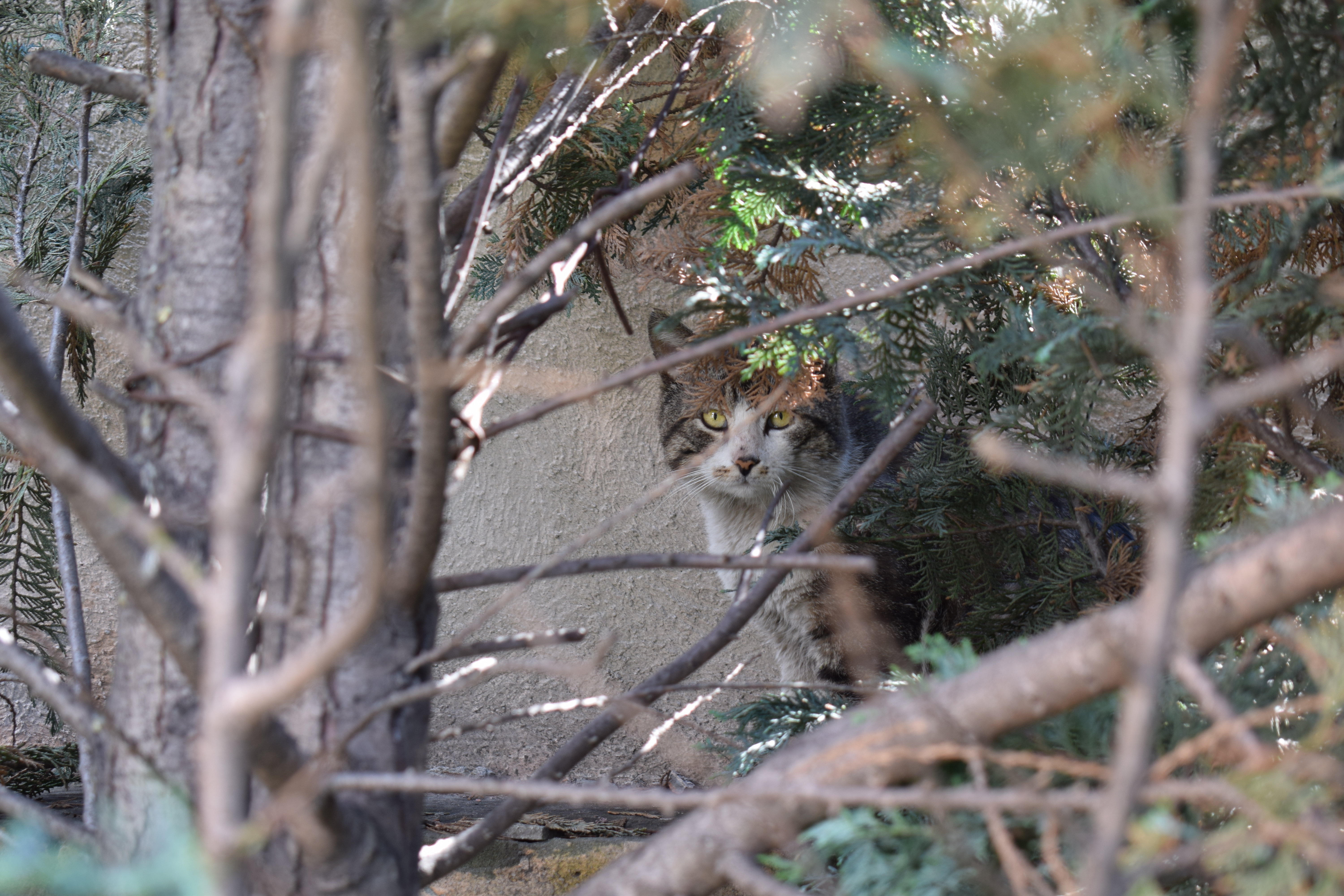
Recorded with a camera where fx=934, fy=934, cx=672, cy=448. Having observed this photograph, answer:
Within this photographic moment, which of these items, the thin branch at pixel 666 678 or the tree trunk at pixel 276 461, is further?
the thin branch at pixel 666 678

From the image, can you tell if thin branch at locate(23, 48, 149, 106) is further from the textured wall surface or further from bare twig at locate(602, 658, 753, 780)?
the textured wall surface

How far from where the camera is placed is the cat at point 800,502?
1838 millimetres

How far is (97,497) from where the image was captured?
35cm

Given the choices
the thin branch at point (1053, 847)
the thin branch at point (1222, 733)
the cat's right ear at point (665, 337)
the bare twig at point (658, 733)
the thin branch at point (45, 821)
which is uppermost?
the cat's right ear at point (665, 337)

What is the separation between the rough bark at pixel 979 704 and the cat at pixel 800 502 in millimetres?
1100

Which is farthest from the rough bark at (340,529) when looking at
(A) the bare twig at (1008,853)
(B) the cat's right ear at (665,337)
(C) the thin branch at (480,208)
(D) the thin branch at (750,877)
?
(B) the cat's right ear at (665,337)

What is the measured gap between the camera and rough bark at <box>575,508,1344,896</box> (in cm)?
44

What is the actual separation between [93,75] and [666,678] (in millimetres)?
699

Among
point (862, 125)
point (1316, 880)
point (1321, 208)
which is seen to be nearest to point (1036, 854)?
point (1316, 880)

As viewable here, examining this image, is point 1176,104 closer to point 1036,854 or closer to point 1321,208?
point 1321,208

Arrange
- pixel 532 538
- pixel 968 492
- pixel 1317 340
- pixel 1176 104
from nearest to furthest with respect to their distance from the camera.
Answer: pixel 1176 104 < pixel 968 492 < pixel 1317 340 < pixel 532 538

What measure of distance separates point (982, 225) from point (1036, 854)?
1.94 feet

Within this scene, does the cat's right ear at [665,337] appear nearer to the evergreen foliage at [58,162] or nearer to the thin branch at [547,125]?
the thin branch at [547,125]

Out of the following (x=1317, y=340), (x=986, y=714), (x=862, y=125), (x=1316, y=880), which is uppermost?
(x=862, y=125)
